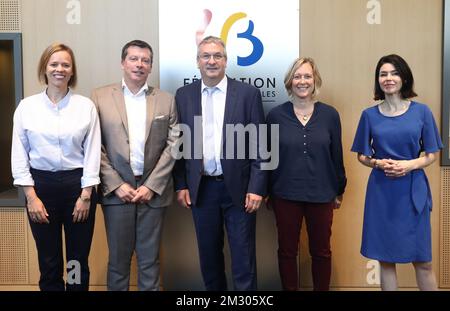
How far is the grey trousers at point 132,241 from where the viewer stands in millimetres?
2979

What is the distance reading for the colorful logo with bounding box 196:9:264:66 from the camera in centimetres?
362

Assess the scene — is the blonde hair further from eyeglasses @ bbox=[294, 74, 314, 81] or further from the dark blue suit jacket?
the dark blue suit jacket

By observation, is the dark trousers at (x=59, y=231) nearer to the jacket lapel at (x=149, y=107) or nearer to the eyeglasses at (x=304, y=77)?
the jacket lapel at (x=149, y=107)

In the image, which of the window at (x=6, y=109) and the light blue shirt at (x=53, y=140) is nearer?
the light blue shirt at (x=53, y=140)

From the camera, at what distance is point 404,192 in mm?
2809

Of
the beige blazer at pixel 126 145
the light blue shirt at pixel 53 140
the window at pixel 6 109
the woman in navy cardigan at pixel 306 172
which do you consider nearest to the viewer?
the light blue shirt at pixel 53 140

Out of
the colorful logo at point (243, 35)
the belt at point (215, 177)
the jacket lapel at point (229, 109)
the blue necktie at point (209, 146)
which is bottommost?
the belt at point (215, 177)

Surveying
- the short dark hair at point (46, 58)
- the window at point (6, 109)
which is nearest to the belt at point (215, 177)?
the short dark hair at point (46, 58)

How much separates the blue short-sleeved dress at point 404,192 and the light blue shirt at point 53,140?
1.79 metres

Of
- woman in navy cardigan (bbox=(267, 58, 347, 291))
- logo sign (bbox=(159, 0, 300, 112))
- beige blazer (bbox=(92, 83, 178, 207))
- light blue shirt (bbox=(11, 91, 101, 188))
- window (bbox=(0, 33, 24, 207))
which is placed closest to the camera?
light blue shirt (bbox=(11, 91, 101, 188))

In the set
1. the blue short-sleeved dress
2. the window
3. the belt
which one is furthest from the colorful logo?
the window

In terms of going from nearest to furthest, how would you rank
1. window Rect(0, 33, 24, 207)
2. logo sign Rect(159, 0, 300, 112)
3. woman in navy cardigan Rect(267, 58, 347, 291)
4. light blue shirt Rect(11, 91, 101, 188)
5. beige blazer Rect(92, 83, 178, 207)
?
light blue shirt Rect(11, 91, 101, 188) < beige blazer Rect(92, 83, 178, 207) < woman in navy cardigan Rect(267, 58, 347, 291) < logo sign Rect(159, 0, 300, 112) < window Rect(0, 33, 24, 207)

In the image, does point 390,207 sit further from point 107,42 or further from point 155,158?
point 107,42

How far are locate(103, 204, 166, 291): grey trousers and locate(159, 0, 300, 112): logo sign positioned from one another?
1.26 m
